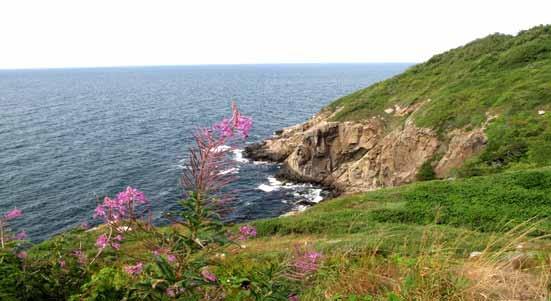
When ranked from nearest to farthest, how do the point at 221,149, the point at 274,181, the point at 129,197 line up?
1. the point at 221,149
2. the point at 129,197
3. the point at 274,181

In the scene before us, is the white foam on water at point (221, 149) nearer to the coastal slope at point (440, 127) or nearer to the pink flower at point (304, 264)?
the pink flower at point (304, 264)

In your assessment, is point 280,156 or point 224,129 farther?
point 280,156

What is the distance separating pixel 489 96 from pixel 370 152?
11.6m

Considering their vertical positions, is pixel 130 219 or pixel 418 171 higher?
pixel 130 219

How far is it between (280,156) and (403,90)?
1829 cm

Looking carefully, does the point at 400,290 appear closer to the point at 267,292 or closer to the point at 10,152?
the point at 267,292

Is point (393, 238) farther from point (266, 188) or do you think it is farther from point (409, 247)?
point (266, 188)

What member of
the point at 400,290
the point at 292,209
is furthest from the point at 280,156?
the point at 400,290

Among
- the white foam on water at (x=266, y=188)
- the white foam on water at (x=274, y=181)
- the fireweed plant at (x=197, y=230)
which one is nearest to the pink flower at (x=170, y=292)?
the fireweed plant at (x=197, y=230)

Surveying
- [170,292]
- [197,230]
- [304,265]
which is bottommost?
[304,265]

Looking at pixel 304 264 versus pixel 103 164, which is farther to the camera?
pixel 103 164

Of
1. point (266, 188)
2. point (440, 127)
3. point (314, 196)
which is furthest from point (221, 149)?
point (266, 188)

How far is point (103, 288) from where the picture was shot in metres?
4.70

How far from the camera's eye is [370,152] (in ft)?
131
